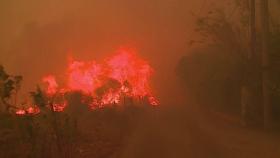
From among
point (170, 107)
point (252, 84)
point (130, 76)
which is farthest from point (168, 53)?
point (252, 84)

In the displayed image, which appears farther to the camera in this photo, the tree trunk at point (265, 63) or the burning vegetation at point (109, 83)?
the burning vegetation at point (109, 83)

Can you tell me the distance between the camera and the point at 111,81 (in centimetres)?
2881

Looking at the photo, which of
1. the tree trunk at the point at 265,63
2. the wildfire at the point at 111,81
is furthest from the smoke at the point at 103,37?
the tree trunk at the point at 265,63

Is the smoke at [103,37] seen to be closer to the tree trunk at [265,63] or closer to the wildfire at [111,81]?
the wildfire at [111,81]

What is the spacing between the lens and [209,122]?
2302cm

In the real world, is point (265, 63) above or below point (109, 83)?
above

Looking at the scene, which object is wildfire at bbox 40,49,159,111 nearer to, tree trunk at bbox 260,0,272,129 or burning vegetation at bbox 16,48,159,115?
burning vegetation at bbox 16,48,159,115

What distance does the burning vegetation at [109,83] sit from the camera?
26.9m

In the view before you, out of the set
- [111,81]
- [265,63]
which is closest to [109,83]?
[111,81]

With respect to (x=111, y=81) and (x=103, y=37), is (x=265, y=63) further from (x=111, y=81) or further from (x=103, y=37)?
(x=103, y=37)

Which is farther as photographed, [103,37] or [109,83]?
[103,37]

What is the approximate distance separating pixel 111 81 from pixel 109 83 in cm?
34

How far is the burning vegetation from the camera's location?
26.9 m

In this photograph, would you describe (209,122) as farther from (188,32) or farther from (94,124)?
(188,32)
